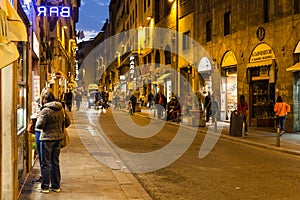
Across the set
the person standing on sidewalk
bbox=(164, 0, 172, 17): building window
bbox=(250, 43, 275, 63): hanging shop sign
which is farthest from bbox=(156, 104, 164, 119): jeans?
bbox=(164, 0, 172, 17): building window

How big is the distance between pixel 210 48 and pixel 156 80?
17489mm

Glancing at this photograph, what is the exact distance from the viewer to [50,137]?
804cm

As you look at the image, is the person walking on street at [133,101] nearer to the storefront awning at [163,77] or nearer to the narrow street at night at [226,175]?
the storefront awning at [163,77]

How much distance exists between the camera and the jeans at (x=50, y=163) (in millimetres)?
8094

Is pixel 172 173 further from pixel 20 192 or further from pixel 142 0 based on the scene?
pixel 142 0

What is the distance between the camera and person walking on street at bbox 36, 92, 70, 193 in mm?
8023

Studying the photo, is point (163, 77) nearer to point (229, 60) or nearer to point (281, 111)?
point (229, 60)

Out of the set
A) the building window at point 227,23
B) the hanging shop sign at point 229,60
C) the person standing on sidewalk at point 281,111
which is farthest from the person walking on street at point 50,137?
the building window at point 227,23

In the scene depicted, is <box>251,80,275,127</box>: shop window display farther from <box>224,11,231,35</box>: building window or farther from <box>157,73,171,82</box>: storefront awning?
<box>157,73,171,82</box>: storefront awning

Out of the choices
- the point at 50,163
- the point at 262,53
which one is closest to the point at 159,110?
the point at 262,53

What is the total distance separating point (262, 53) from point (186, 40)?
41.5 ft

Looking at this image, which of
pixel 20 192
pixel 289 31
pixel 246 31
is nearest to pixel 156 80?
pixel 246 31

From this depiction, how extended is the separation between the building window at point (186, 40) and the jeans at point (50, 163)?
26900 millimetres

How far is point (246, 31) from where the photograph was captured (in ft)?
81.0
